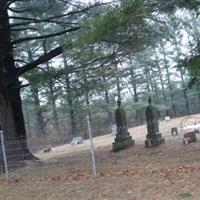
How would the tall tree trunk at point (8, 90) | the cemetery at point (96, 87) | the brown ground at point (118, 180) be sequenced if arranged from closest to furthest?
the brown ground at point (118, 180)
the cemetery at point (96, 87)
the tall tree trunk at point (8, 90)

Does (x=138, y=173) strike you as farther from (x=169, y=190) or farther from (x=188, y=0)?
(x=188, y=0)

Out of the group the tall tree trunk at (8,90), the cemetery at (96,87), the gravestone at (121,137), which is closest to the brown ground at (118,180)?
the cemetery at (96,87)

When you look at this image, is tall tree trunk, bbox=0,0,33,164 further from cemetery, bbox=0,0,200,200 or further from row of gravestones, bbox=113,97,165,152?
row of gravestones, bbox=113,97,165,152

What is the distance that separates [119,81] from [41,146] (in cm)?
949

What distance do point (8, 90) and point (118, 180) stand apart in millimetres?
8385

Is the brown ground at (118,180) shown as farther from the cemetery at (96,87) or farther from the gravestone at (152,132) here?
the gravestone at (152,132)

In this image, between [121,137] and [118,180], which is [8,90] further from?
[118,180]

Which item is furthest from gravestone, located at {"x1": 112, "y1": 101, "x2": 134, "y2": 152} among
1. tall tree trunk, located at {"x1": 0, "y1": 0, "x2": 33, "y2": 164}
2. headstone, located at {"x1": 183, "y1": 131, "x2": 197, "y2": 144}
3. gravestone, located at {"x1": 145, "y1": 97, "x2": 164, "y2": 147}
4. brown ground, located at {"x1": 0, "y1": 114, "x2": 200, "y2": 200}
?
tall tree trunk, located at {"x1": 0, "y1": 0, "x2": 33, "y2": 164}

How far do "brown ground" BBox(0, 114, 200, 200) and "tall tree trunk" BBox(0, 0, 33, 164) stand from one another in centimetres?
154

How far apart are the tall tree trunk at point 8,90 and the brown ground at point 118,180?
1540mm

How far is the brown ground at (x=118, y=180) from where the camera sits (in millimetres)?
8680

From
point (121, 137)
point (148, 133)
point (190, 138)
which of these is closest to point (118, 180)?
point (190, 138)

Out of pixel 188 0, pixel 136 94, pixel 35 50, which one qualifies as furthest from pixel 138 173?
pixel 136 94

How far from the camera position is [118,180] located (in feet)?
33.5
